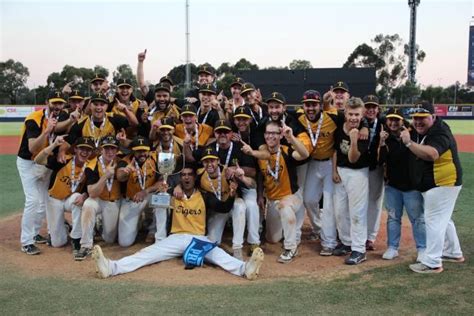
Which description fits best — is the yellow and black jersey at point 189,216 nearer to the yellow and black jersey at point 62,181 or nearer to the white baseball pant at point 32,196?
the yellow and black jersey at point 62,181

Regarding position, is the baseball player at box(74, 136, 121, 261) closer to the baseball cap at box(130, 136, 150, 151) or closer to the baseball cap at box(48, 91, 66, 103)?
the baseball cap at box(130, 136, 150, 151)

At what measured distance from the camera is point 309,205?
6.56 meters

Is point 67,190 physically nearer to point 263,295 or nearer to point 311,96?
point 263,295

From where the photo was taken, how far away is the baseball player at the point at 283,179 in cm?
585

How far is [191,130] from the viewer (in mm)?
6410

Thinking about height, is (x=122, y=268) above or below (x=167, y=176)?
below

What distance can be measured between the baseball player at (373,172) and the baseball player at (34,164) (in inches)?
162

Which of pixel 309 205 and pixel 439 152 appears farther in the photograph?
pixel 309 205

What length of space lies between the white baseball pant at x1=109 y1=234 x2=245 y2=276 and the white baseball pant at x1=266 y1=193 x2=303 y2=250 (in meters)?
0.85

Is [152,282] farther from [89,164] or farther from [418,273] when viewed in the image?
[418,273]

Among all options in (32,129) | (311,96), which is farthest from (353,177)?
(32,129)

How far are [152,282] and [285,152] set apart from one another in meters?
2.42

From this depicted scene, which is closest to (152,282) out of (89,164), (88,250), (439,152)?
(88,250)

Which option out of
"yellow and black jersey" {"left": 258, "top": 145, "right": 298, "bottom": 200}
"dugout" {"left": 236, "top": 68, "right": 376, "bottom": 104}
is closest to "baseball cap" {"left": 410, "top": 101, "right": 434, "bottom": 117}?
"yellow and black jersey" {"left": 258, "top": 145, "right": 298, "bottom": 200}
